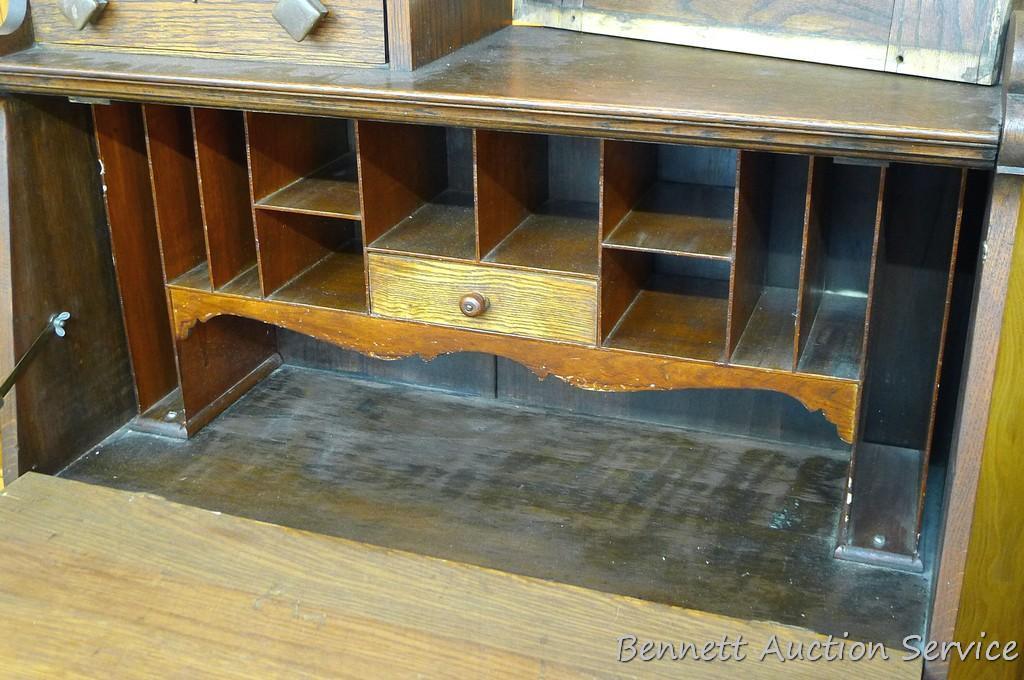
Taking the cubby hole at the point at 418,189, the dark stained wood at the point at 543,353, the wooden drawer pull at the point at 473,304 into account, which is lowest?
the dark stained wood at the point at 543,353

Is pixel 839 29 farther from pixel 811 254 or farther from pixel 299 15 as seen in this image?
pixel 299 15

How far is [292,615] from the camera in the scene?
147 cm

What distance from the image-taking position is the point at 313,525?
6.45 feet

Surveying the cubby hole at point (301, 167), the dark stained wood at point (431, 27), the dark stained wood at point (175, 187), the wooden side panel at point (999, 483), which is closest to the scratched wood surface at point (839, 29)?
the dark stained wood at point (431, 27)

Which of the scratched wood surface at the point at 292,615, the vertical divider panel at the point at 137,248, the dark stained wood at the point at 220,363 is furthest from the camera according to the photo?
the dark stained wood at the point at 220,363

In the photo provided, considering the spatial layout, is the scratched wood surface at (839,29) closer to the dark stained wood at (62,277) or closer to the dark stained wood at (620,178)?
the dark stained wood at (620,178)

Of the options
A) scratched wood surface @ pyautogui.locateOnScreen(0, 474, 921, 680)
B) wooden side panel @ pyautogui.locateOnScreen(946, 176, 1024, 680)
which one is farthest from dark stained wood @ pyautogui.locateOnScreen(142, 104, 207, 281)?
wooden side panel @ pyautogui.locateOnScreen(946, 176, 1024, 680)

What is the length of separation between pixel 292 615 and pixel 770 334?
88 centimetres

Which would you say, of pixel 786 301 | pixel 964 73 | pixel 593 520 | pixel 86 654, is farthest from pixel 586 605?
pixel 964 73

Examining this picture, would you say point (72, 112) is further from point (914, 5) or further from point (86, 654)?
point (914, 5)

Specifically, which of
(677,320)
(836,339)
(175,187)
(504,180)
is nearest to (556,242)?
(504,180)

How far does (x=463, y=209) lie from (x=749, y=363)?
64 cm

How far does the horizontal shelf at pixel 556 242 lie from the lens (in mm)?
1836

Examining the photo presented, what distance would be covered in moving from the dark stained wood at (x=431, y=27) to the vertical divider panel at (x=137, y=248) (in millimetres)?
667
